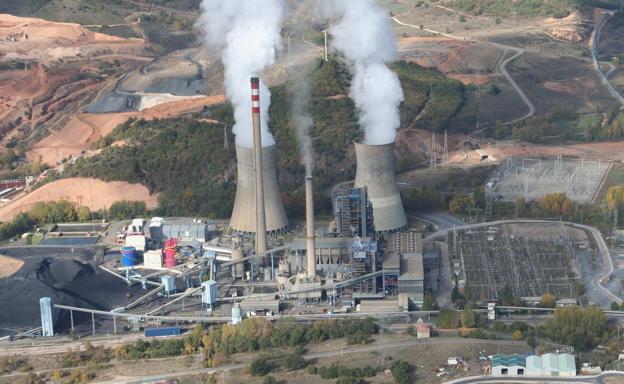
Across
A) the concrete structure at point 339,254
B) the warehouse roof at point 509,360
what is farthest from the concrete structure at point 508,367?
the concrete structure at point 339,254

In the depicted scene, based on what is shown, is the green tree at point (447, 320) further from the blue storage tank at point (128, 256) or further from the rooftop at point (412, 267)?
the blue storage tank at point (128, 256)

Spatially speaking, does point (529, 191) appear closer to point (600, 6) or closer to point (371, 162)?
point (371, 162)

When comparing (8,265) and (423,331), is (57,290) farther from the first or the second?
(423,331)

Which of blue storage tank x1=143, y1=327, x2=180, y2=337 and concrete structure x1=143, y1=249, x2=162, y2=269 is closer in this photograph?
blue storage tank x1=143, y1=327, x2=180, y2=337

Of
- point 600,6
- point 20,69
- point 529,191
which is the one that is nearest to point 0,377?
point 529,191

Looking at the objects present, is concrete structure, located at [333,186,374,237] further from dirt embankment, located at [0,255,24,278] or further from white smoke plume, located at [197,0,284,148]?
dirt embankment, located at [0,255,24,278]

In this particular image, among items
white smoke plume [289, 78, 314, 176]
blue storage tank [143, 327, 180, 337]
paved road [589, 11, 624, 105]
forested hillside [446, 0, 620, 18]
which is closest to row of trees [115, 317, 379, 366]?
blue storage tank [143, 327, 180, 337]

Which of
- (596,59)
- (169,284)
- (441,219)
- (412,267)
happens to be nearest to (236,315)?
(169,284)

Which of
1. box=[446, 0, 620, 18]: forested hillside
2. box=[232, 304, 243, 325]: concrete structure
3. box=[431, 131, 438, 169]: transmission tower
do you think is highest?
box=[446, 0, 620, 18]: forested hillside
